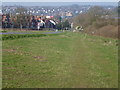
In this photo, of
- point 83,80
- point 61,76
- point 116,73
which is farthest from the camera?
point 116,73

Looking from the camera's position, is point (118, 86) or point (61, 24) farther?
point (61, 24)

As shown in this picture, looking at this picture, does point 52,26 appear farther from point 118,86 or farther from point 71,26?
point 118,86

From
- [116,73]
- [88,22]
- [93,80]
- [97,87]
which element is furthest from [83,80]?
[88,22]

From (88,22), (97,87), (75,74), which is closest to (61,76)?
(75,74)

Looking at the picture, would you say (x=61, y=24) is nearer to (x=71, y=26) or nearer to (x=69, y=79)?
(x=71, y=26)

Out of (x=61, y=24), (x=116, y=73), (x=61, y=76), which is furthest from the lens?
(x=61, y=24)

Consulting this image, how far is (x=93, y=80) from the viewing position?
749 cm

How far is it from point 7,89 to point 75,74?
8.89 feet

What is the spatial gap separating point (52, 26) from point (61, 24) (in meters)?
3.21

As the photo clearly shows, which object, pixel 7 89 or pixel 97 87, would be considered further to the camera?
pixel 97 87

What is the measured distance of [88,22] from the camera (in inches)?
2105

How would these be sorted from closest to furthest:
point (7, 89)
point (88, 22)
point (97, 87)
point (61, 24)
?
point (7, 89) → point (97, 87) → point (88, 22) → point (61, 24)

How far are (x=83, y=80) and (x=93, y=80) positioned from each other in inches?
12.3

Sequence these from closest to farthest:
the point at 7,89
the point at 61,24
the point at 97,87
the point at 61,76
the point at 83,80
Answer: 1. the point at 7,89
2. the point at 97,87
3. the point at 83,80
4. the point at 61,76
5. the point at 61,24
